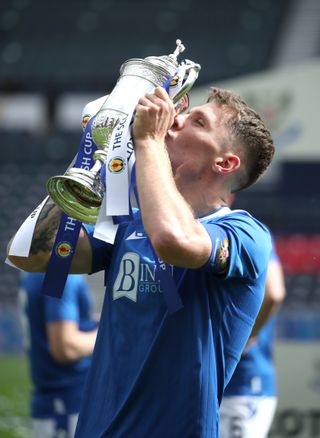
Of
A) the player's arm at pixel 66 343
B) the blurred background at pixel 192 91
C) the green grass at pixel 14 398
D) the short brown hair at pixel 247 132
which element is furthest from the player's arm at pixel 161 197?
the green grass at pixel 14 398

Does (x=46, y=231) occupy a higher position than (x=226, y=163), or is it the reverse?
(x=226, y=163)

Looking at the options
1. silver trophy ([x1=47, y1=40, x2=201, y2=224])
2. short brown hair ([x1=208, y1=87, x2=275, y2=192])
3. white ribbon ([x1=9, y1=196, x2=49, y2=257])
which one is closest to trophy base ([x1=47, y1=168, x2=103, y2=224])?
silver trophy ([x1=47, y1=40, x2=201, y2=224])

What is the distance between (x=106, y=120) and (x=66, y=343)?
8.19 ft

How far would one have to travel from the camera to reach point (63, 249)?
9.14 ft

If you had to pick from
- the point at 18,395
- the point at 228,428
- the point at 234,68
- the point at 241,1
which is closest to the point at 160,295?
the point at 228,428

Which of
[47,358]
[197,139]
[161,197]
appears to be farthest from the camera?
[47,358]

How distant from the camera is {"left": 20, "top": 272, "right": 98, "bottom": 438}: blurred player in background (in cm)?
490

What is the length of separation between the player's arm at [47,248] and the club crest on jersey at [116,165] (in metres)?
0.37

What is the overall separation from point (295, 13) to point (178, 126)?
15831mm

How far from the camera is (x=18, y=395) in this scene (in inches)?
355

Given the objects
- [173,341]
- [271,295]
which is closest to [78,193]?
[173,341]

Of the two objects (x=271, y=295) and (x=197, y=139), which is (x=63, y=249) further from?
(x=271, y=295)

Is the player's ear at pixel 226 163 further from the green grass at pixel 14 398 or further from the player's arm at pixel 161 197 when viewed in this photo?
the green grass at pixel 14 398

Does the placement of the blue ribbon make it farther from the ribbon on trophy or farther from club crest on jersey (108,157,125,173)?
club crest on jersey (108,157,125,173)
